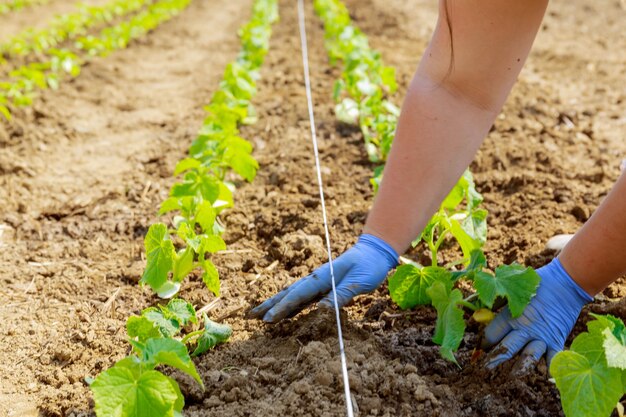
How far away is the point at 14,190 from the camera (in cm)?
329

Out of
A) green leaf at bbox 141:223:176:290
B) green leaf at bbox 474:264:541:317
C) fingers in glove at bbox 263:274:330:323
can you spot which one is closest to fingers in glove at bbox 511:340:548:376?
green leaf at bbox 474:264:541:317

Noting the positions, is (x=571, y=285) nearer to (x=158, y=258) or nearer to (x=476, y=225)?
(x=476, y=225)

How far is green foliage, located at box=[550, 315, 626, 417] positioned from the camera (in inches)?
53.6

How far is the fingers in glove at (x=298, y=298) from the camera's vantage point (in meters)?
1.93

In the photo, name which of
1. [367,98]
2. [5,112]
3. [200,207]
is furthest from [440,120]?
[5,112]

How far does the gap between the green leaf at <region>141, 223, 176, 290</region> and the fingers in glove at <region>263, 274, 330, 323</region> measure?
35 centimetres

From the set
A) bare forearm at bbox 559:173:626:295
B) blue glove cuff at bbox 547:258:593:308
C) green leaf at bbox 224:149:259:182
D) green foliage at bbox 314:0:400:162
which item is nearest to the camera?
bare forearm at bbox 559:173:626:295

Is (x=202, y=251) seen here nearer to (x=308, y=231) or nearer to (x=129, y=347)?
(x=129, y=347)

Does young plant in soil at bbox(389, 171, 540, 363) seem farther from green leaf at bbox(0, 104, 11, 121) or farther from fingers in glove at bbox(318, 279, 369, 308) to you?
green leaf at bbox(0, 104, 11, 121)

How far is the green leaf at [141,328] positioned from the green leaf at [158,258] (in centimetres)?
37

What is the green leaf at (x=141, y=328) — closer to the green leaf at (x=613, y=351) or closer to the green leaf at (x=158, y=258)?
the green leaf at (x=158, y=258)

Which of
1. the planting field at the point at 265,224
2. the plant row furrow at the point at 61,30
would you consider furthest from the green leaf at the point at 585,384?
the plant row furrow at the point at 61,30

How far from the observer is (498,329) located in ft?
5.88

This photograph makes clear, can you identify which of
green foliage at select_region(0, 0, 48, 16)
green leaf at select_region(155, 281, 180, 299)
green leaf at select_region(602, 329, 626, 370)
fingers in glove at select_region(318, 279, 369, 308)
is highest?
green leaf at select_region(602, 329, 626, 370)
